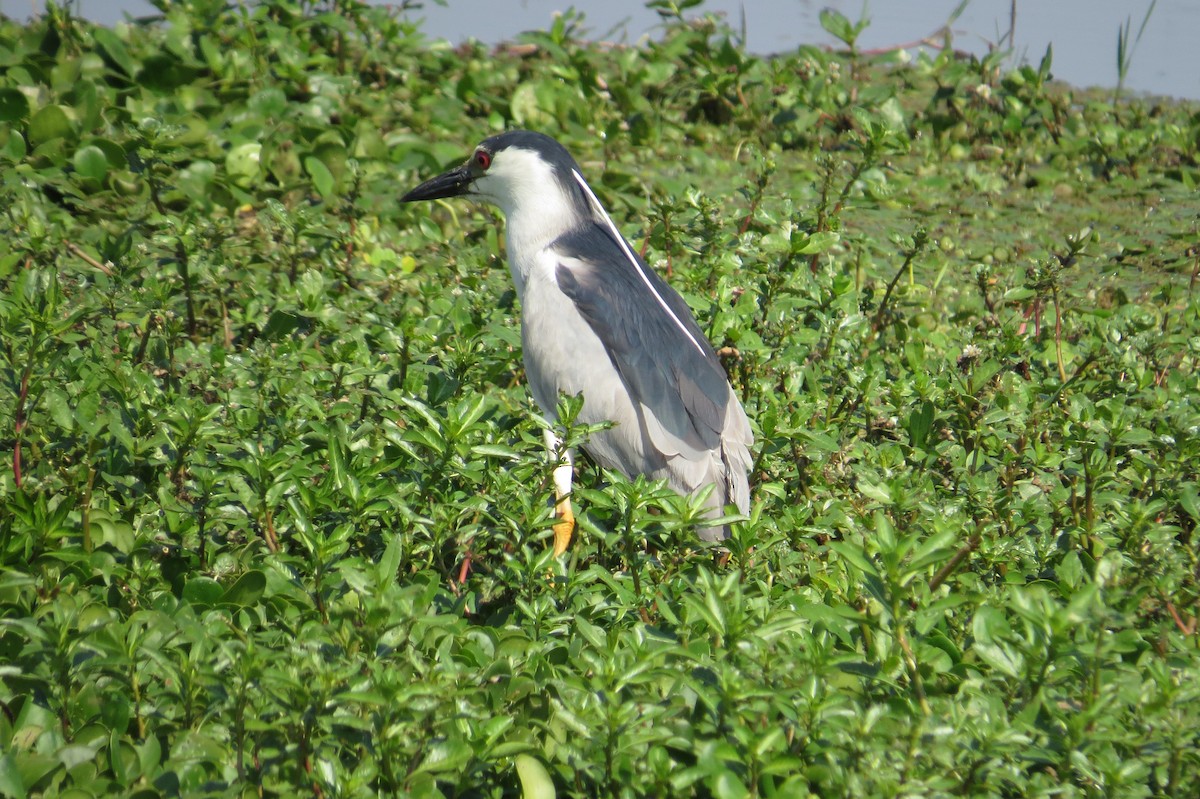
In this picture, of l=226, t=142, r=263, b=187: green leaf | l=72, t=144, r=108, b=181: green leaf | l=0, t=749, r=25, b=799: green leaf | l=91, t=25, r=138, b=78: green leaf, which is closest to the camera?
l=0, t=749, r=25, b=799: green leaf

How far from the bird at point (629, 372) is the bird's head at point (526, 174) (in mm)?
196

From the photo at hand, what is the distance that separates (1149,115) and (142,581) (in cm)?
656

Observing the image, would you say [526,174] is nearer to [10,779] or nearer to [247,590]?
[247,590]

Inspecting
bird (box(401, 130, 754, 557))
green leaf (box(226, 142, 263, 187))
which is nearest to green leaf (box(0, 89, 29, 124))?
green leaf (box(226, 142, 263, 187))

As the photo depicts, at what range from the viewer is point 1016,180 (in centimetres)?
602

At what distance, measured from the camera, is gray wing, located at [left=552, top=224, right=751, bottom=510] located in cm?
310

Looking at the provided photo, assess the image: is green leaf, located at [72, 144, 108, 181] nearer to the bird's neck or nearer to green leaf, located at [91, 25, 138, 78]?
green leaf, located at [91, 25, 138, 78]

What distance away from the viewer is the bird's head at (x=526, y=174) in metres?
3.75

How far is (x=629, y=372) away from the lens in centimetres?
314

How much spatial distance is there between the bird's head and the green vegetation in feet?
1.13

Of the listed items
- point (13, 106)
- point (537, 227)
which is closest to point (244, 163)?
point (13, 106)

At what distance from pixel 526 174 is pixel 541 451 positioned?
129 cm

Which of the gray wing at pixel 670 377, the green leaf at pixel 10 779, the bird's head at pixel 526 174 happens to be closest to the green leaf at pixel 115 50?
the bird's head at pixel 526 174

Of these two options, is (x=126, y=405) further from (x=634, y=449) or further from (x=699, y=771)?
(x=699, y=771)
